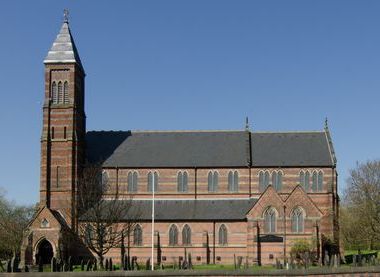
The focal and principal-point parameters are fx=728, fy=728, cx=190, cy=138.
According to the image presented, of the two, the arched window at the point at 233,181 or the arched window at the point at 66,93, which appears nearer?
the arched window at the point at 66,93

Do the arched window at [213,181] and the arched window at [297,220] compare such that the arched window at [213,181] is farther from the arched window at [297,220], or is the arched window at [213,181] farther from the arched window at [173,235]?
the arched window at [297,220]

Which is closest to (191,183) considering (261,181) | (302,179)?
(261,181)

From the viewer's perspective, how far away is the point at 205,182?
82.4 meters

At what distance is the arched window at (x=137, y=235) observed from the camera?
7869cm

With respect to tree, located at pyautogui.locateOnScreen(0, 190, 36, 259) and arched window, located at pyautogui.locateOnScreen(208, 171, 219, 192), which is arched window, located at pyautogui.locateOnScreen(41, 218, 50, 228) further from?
arched window, located at pyautogui.locateOnScreen(208, 171, 219, 192)

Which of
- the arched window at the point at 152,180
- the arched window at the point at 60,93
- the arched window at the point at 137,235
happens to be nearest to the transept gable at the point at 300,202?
the arched window at the point at 152,180

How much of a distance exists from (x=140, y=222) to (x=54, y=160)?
11.5 m

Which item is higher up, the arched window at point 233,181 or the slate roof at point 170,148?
the slate roof at point 170,148

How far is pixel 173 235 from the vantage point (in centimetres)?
7875

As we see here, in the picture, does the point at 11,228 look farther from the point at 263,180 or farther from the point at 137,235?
the point at 263,180

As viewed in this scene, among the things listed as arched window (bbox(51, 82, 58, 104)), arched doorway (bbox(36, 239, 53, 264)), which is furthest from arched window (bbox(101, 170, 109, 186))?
arched doorway (bbox(36, 239, 53, 264))

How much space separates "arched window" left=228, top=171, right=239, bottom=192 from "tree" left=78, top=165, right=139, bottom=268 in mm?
11006

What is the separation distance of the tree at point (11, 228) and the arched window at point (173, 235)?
17.9 m

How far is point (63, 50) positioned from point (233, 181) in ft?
78.6
